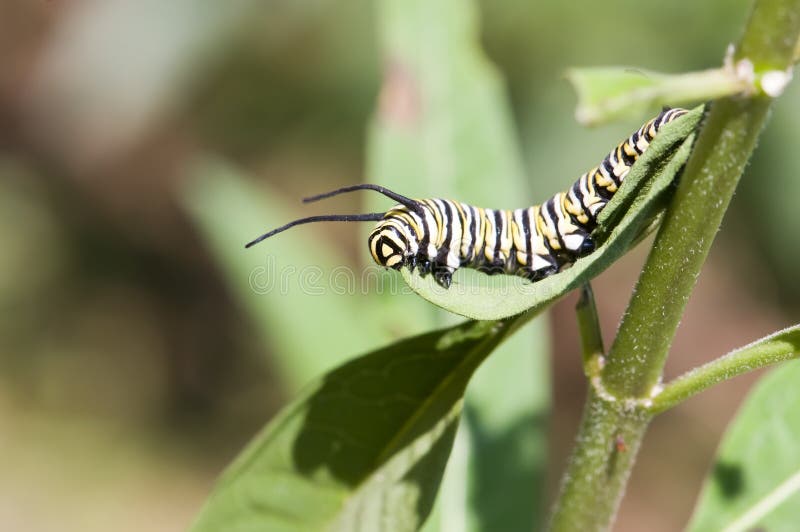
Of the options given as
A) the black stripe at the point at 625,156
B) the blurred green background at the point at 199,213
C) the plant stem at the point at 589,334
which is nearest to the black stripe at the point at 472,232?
the black stripe at the point at 625,156

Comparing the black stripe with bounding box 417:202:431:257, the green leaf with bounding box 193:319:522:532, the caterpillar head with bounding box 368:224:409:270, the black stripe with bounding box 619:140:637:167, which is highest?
the black stripe with bounding box 619:140:637:167

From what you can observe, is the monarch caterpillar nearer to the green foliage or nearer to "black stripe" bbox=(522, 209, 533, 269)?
"black stripe" bbox=(522, 209, 533, 269)

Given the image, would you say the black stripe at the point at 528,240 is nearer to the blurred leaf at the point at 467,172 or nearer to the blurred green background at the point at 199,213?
the blurred leaf at the point at 467,172

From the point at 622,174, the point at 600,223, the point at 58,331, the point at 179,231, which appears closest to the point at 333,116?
the point at 179,231

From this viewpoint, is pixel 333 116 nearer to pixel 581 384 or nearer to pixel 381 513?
pixel 581 384

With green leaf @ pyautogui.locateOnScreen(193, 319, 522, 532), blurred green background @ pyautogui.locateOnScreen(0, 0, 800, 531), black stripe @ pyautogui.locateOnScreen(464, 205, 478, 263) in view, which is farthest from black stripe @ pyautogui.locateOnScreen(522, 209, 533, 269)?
blurred green background @ pyautogui.locateOnScreen(0, 0, 800, 531)

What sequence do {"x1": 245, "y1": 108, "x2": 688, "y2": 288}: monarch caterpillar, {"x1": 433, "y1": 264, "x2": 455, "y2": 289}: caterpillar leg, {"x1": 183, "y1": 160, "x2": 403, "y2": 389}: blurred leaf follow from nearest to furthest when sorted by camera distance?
{"x1": 245, "y1": 108, "x2": 688, "y2": 288}: monarch caterpillar, {"x1": 433, "y1": 264, "x2": 455, "y2": 289}: caterpillar leg, {"x1": 183, "y1": 160, "x2": 403, "y2": 389}: blurred leaf

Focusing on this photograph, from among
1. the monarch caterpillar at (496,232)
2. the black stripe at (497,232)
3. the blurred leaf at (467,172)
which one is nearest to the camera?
the monarch caterpillar at (496,232)
